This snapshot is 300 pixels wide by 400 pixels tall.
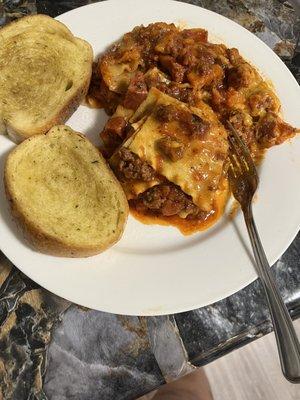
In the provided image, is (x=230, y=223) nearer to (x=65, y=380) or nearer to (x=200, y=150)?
(x=200, y=150)

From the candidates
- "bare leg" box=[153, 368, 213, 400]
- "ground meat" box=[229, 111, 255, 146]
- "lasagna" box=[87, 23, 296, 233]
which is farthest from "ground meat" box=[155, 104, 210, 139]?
"bare leg" box=[153, 368, 213, 400]

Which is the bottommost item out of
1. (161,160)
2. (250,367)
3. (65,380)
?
(250,367)

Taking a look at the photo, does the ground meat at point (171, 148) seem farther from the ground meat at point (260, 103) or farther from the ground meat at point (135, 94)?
the ground meat at point (260, 103)

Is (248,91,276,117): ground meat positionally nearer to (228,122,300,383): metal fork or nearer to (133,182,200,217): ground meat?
(228,122,300,383): metal fork

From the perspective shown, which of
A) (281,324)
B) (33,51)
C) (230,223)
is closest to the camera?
(281,324)

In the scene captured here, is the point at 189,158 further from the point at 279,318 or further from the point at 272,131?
the point at 279,318

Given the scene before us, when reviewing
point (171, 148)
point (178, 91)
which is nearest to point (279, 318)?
point (171, 148)

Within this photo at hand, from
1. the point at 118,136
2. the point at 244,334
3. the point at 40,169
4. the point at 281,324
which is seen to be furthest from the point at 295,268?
the point at 40,169
